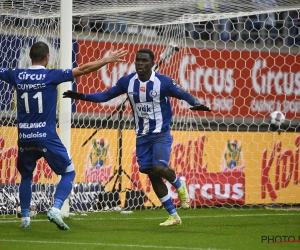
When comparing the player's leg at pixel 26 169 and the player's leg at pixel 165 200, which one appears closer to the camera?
the player's leg at pixel 26 169

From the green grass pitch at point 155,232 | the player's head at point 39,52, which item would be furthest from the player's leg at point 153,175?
the player's head at point 39,52

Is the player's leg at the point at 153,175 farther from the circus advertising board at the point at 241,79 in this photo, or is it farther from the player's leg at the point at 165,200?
the circus advertising board at the point at 241,79

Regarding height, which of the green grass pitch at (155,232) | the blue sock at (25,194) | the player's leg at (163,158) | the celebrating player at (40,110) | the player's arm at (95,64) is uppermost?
the player's arm at (95,64)

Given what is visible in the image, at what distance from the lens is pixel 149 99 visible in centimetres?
925

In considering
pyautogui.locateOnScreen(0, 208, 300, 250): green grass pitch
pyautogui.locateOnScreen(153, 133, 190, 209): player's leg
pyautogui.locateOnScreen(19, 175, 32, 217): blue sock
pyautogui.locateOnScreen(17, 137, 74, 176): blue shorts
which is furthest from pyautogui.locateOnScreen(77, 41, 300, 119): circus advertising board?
pyautogui.locateOnScreen(17, 137, 74, 176): blue shorts

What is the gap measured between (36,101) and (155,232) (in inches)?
76.0

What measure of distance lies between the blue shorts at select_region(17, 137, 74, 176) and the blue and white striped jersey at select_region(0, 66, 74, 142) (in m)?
0.07

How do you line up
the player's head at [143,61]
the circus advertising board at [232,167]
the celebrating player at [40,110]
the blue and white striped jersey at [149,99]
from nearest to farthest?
the celebrating player at [40,110], the player's head at [143,61], the blue and white striped jersey at [149,99], the circus advertising board at [232,167]

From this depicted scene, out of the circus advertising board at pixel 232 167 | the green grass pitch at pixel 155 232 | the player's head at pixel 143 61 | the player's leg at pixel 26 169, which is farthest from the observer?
the circus advertising board at pixel 232 167

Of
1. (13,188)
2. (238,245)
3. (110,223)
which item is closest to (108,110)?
(13,188)

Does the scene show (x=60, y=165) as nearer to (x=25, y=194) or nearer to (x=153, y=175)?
(x=25, y=194)

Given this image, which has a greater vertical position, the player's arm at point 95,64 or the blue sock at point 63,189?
the player's arm at point 95,64

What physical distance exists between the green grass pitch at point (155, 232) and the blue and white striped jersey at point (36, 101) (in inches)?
42.4

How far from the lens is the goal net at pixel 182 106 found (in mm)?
11633
